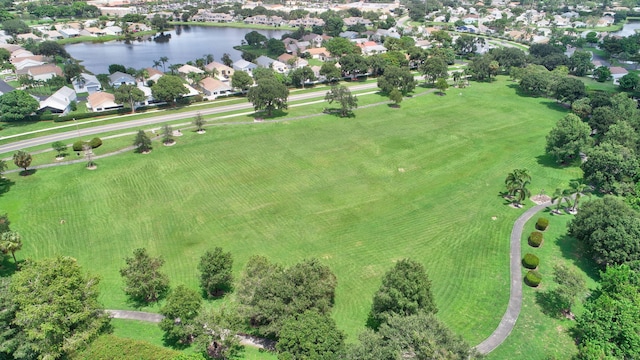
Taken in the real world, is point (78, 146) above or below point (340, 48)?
below

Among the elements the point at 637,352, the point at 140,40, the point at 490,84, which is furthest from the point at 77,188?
the point at 140,40

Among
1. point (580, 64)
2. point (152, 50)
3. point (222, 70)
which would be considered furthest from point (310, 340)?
point (152, 50)

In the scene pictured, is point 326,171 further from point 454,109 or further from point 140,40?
point 140,40

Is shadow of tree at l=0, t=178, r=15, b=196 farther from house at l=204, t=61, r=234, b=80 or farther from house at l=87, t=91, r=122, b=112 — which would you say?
house at l=204, t=61, r=234, b=80

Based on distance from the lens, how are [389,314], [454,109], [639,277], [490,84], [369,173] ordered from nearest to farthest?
1. [389,314]
2. [639,277]
3. [369,173]
4. [454,109]
5. [490,84]

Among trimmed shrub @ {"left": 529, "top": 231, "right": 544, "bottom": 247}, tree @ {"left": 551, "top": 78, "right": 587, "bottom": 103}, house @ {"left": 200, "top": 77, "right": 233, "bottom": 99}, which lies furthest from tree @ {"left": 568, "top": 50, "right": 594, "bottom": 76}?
house @ {"left": 200, "top": 77, "right": 233, "bottom": 99}

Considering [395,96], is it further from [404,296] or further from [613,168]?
[404,296]

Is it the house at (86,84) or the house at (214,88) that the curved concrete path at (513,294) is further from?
the house at (86,84)
